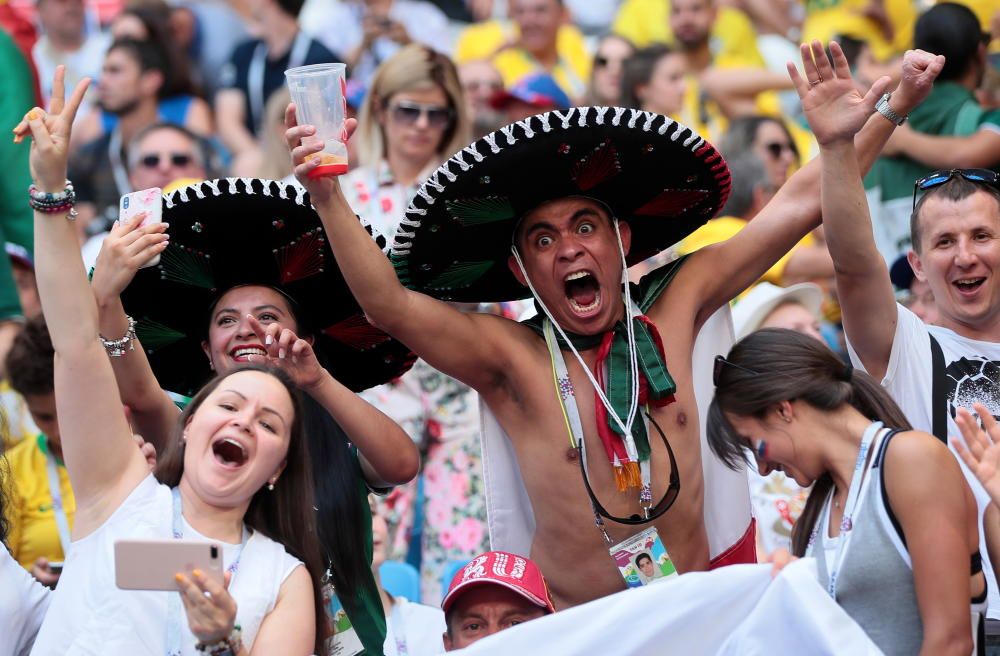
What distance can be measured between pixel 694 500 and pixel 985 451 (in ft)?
3.43

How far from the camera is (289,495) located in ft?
12.5

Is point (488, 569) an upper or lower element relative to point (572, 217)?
lower

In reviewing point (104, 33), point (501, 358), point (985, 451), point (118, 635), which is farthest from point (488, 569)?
point (104, 33)

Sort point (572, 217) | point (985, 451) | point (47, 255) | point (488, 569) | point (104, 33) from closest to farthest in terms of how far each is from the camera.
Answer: point (985, 451) → point (47, 255) → point (488, 569) → point (572, 217) → point (104, 33)

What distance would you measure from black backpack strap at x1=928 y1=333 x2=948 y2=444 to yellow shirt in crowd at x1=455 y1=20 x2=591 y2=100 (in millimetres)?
4992

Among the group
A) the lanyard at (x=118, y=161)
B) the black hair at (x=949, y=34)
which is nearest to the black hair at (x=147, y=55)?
the lanyard at (x=118, y=161)

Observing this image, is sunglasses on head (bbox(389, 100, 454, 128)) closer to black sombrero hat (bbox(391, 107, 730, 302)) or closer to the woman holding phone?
black sombrero hat (bbox(391, 107, 730, 302))

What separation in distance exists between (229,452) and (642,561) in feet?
3.75

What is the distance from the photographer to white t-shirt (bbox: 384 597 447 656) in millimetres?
4973

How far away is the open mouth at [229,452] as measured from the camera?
143 inches

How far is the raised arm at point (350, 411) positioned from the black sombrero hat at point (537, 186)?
41 cm

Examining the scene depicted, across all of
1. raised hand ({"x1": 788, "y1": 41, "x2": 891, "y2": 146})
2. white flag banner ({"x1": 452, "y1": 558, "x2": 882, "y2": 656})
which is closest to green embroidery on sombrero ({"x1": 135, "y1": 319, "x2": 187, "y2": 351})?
white flag banner ({"x1": 452, "y1": 558, "x2": 882, "y2": 656})

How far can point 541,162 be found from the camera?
4074 millimetres

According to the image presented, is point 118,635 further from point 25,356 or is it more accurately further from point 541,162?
point 25,356
